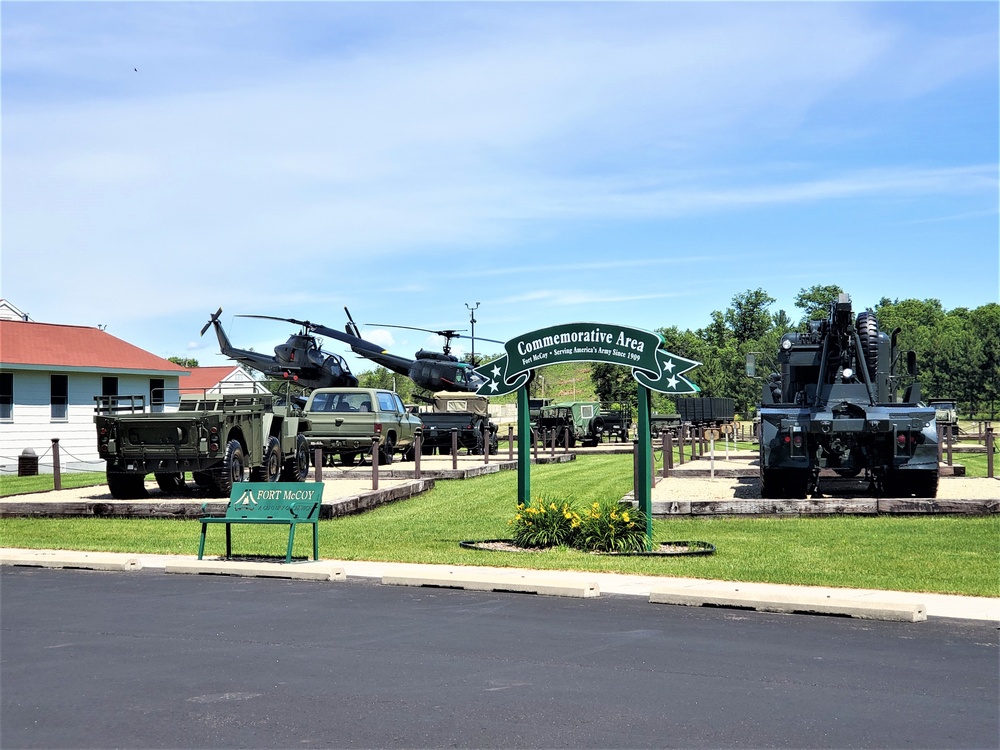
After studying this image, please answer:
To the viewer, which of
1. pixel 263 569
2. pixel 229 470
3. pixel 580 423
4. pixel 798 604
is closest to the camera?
pixel 798 604

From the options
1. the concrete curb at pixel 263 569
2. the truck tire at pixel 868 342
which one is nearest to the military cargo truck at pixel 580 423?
the truck tire at pixel 868 342

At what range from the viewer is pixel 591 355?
545 inches

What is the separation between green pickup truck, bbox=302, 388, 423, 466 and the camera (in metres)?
27.7

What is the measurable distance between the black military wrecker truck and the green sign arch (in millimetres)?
3992

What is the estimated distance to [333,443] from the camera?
27.7 metres

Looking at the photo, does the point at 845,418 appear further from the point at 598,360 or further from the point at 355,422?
the point at 355,422

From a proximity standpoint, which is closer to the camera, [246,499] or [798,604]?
[798,604]

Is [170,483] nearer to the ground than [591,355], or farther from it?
nearer to the ground

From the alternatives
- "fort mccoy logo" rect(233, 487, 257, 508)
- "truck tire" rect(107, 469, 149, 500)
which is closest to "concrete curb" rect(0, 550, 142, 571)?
"fort mccoy logo" rect(233, 487, 257, 508)

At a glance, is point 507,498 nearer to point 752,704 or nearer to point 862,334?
point 862,334

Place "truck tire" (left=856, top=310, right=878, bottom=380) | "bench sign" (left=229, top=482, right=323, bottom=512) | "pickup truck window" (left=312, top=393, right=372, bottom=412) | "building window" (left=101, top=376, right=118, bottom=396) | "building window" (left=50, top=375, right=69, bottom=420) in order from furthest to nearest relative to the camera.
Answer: "building window" (left=101, top=376, right=118, bottom=396), "building window" (left=50, top=375, right=69, bottom=420), "pickup truck window" (left=312, top=393, right=372, bottom=412), "truck tire" (left=856, top=310, right=878, bottom=380), "bench sign" (left=229, top=482, right=323, bottom=512)

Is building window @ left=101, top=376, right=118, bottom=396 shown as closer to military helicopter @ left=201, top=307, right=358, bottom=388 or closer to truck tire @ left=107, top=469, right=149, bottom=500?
military helicopter @ left=201, top=307, right=358, bottom=388

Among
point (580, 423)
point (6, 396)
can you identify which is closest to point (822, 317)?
point (580, 423)

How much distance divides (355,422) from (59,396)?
13.9 metres
